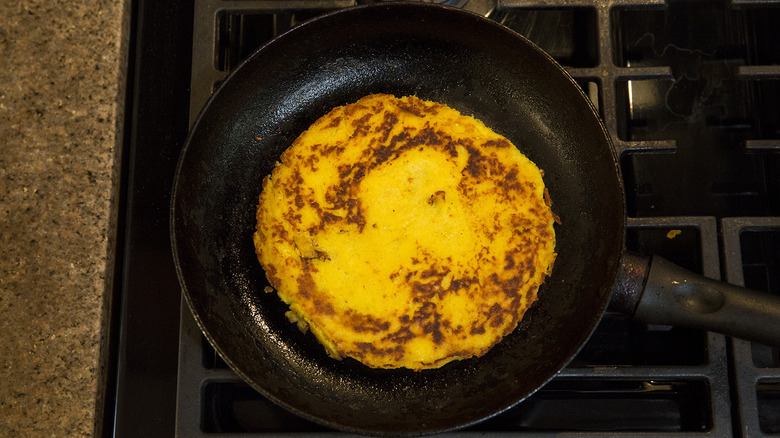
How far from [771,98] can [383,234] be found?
2.63 feet

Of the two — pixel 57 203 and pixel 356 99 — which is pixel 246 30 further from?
pixel 57 203

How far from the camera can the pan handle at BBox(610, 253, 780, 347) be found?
923mm

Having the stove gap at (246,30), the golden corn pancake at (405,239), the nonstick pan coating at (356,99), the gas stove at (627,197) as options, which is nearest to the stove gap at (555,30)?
the gas stove at (627,197)

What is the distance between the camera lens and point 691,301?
95 cm

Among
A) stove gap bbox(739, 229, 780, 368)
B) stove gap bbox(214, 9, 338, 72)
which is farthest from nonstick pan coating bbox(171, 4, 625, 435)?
stove gap bbox(739, 229, 780, 368)

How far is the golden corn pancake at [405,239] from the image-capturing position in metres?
1.03

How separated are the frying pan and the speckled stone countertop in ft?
0.49

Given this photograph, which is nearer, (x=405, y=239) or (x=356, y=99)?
(x=405, y=239)

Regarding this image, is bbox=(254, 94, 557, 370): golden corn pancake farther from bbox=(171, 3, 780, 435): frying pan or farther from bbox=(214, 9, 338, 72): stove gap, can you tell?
bbox=(214, 9, 338, 72): stove gap

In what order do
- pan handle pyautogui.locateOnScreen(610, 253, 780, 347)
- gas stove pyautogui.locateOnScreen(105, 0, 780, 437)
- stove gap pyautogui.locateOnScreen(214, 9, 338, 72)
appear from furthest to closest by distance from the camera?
stove gap pyautogui.locateOnScreen(214, 9, 338, 72) < gas stove pyautogui.locateOnScreen(105, 0, 780, 437) < pan handle pyautogui.locateOnScreen(610, 253, 780, 347)

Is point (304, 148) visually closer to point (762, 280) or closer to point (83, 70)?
point (83, 70)

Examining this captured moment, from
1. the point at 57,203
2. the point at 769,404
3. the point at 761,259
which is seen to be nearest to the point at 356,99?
the point at 57,203

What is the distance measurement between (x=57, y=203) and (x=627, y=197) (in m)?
1.01

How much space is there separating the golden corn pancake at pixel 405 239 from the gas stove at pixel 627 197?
16 cm
